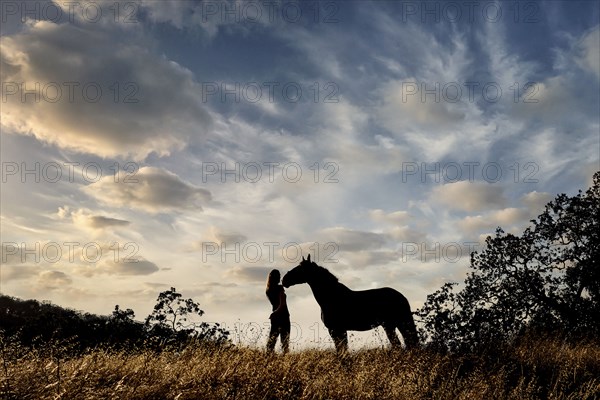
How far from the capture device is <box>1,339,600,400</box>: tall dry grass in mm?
7488

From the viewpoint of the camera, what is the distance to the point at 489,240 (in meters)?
21.5

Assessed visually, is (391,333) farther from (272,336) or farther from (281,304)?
(272,336)

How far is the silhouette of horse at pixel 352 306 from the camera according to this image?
1525 centimetres

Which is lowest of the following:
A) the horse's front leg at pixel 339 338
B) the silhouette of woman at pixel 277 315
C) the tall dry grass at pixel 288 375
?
the tall dry grass at pixel 288 375

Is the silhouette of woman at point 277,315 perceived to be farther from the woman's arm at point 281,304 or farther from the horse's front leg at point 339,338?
the horse's front leg at point 339,338

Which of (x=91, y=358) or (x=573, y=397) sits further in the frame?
(x=573, y=397)

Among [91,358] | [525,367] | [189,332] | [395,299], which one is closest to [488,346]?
[525,367]

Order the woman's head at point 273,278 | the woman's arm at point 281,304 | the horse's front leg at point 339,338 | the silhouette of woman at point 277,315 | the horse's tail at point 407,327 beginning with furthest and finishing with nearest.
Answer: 1. the horse's tail at point 407,327
2. the horse's front leg at point 339,338
3. the woman's head at point 273,278
4. the woman's arm at point 281,304
5. the silhouette of woman at point 277,315

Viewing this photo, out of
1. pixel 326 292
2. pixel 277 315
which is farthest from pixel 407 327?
pixel 277 315

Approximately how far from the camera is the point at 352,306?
611 inches

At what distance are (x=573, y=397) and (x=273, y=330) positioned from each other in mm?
6850

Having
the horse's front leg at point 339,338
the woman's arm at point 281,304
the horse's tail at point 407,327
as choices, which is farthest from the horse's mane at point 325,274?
the woman's arm at point 281,304

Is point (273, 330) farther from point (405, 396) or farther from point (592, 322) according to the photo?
point (592, 322)

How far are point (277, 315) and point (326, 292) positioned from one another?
3.20 metres
